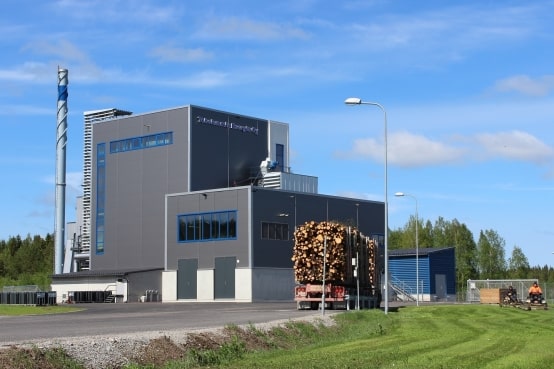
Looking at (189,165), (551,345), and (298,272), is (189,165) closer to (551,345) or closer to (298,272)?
(298,272)

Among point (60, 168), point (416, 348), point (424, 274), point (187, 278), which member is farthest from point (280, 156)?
point (416, 348)

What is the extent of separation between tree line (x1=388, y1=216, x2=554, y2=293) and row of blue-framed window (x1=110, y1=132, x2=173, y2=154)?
5901 centimetres

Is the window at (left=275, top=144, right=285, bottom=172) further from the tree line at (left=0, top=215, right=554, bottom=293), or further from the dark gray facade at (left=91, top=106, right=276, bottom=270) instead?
the tree line at (left=0, top=215, right=554, bottom=293)

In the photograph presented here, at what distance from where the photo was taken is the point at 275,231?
73688 mm

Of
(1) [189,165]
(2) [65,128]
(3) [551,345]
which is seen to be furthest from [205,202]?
(3) [551,345]

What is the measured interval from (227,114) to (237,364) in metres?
66.8

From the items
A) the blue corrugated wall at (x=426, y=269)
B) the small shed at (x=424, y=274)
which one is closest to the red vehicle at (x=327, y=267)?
the small shed at (x=424, y=274)

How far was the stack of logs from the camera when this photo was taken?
4634cm

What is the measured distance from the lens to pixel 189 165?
260 feet

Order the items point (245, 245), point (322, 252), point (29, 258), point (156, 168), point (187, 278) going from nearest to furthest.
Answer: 1. point (322, 252)
2. point (245, 245)
3. point (187, 278)
4. point (156, 168)
5. point (29, 258)

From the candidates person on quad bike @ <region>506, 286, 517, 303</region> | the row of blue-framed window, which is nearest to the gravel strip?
person on quad bike @ <region>506, 286, 517, 303</region>

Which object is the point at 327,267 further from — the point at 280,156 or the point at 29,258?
the point at 29,258

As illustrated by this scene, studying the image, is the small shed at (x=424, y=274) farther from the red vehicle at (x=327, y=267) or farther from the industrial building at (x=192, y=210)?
the red vehicle at (x=327, y=267)

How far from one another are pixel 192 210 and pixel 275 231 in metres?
8.27
